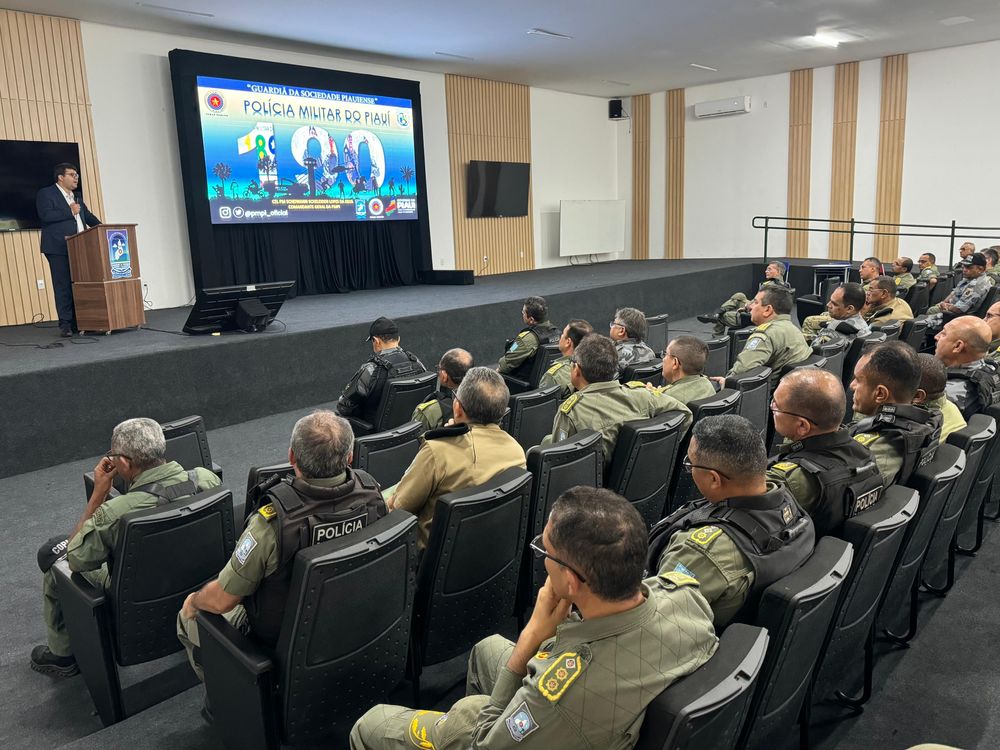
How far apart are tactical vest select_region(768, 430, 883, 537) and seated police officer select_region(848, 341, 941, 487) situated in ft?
0.44

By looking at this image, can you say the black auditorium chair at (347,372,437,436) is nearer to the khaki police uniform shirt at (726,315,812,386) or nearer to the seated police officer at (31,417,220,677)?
the seated police officer at (31,417,220,677)

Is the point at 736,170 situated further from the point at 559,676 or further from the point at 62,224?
the point at 559,676

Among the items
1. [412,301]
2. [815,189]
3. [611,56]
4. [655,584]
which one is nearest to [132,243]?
[412,301]

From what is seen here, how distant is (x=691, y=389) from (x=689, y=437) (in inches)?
13.7

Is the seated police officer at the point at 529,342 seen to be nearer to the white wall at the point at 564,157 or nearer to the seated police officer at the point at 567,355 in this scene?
the seated police officer at the point at 567,355

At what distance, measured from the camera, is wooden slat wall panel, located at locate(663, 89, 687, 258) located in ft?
46.6

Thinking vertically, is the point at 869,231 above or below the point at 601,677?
above

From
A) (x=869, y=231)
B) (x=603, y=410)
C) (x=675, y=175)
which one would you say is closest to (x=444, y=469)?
(x=603, y=410)

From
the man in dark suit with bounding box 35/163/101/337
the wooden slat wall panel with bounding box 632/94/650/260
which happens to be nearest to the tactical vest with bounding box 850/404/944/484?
the man in dark suit with bounding box 35/163/101/337

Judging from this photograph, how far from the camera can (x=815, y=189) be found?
12.9 m

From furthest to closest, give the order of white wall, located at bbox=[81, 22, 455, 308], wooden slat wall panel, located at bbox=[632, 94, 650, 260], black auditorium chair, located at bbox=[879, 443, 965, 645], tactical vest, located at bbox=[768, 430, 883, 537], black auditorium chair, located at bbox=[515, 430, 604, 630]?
wooden slat wall panel, located at bbox=[632, 94, 650, 260]
white wall, located at bbox=[81, 22, 455, 308]
black auditorium chair, located at bbox=[515, 430, 604, 630]
black auditorium chair, located at bbox=[879, 443, 965, 645]
tactical vest, located at bbox=[768, 430, 883, 537]

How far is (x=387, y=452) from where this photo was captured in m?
3.17

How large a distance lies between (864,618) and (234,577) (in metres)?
1.68

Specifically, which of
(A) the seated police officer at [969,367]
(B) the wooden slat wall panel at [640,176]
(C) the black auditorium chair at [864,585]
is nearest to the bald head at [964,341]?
(A) the seated police officer at [969,367]
